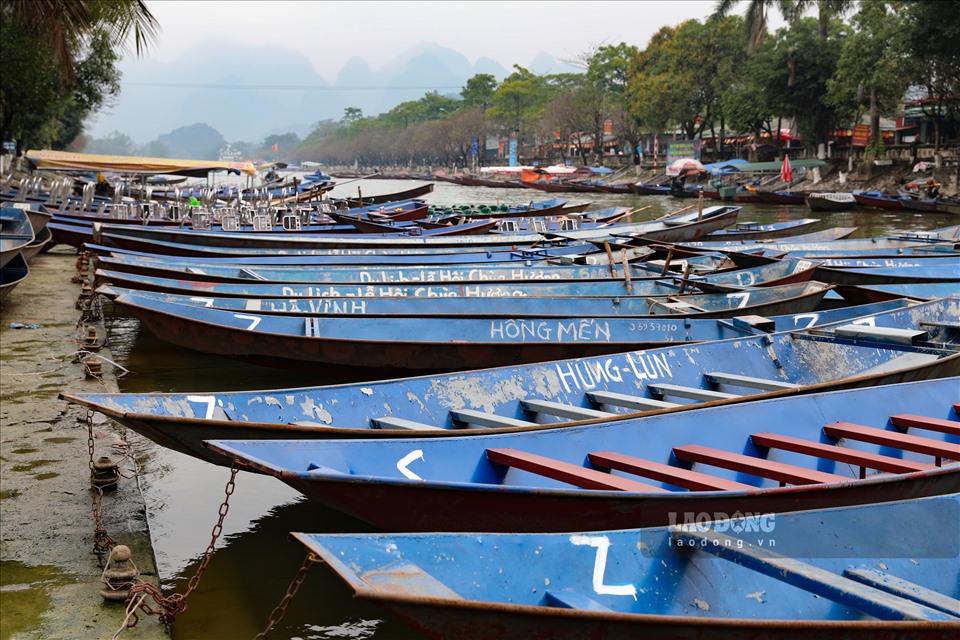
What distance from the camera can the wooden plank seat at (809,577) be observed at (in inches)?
129

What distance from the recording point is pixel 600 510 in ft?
13.6

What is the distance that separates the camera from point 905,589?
3.59 metres

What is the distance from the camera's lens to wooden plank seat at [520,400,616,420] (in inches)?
233

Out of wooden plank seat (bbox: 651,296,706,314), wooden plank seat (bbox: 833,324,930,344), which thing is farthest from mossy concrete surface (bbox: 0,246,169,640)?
wooden plank seat (bbox: 833,324,930,344)

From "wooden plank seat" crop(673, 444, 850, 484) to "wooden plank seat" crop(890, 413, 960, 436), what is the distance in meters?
1.19

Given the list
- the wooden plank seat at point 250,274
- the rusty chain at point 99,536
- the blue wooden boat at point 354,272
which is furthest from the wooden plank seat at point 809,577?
the wooden plank seat at point 250,274

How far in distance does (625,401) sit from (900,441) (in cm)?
173

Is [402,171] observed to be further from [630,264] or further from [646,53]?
[630,264]

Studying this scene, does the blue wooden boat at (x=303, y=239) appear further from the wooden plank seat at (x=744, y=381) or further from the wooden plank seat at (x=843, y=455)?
the wooden plank seat at (x=843, y=455)

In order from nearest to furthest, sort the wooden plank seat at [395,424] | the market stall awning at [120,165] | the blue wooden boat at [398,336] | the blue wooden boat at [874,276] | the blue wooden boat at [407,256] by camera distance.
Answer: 1. the wooden plank seat at [395,424]
2. the blue wooden boat at [398,336]
3. the blue wooden boat at [874,276]
4. the blue wooden boat at [407,256]
5. the market stall awning at [120,165]

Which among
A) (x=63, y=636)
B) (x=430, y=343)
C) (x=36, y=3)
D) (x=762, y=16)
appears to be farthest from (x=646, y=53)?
(x=63, y=636)

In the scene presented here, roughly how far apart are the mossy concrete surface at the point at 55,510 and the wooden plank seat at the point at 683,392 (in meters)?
3.59

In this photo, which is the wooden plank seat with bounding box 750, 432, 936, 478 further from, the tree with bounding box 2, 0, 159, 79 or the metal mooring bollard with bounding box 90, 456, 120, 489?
the tree with bounding box 2, 0, 159, 79

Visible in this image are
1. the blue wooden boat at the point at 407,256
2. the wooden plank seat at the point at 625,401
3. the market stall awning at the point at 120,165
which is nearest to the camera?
the wooden plank seat at the point at 625,401
